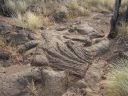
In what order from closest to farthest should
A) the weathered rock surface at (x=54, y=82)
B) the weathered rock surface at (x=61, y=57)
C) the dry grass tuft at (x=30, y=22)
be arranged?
the weathered rock surface at (x=54, y=82) < the weathered rock surface at (x=61, y=57) < the dry grass tuft at (x=30, y=22)

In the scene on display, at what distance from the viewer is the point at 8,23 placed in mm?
9125

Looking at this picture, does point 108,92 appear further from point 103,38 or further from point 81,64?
point 103,38

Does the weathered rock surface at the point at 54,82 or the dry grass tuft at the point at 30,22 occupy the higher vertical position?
the dry grass tuft at the point at 30,22

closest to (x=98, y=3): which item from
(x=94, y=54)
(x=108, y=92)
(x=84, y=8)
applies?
(x=84, y=8)

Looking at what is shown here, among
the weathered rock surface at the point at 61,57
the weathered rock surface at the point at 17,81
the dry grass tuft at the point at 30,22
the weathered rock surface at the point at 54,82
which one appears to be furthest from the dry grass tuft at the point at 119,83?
the dry grass tuft at the point at 30,22

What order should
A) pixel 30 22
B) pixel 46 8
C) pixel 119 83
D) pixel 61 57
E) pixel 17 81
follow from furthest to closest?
pixel 46 8, pixel 30 22, pixel 61 57, pixel 17 81, pixel 119 83

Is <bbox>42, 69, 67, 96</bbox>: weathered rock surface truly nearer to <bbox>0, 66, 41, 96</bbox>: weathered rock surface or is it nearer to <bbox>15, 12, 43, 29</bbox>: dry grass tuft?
<bbox>0, 66, 41, 96</bbox>: weathered rock surface

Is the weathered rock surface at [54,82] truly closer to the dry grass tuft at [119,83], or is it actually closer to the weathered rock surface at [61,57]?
the weathered rock surface at [61,57]

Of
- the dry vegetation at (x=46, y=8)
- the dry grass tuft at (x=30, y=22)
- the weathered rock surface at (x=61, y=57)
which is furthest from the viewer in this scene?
the dry vegetation at (x=46, y=8)

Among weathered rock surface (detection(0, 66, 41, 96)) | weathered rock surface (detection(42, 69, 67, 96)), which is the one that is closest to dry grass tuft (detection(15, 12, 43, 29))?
weathered rock surface (detection(0, 66, 41, 96))

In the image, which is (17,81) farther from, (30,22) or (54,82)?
(30,22)

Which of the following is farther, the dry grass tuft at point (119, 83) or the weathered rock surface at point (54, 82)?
the weathered rock surface at point (54, 82)

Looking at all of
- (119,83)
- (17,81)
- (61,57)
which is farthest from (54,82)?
(119,83)

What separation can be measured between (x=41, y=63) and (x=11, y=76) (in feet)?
2.61
